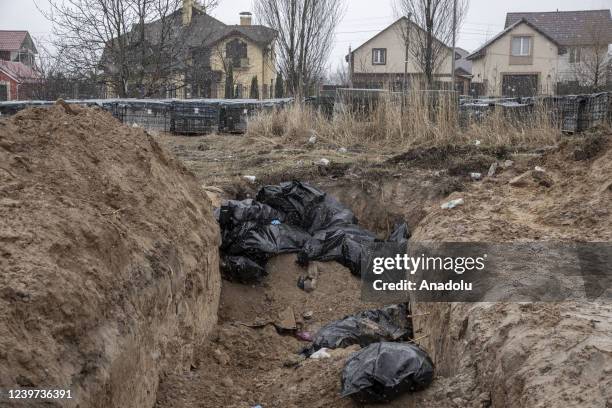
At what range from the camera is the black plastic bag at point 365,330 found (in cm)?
520

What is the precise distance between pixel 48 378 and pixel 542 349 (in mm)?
2152

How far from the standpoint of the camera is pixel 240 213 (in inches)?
277

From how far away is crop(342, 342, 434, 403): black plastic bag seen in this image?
341 cm

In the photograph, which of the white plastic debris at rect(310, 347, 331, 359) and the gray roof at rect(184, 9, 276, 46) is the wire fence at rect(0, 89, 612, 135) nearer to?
the gray roof at rect(184, 9, 276, 46)

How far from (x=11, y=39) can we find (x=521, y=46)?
1466 inches

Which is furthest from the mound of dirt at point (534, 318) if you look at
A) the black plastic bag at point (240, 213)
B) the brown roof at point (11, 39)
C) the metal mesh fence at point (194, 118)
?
the brown roof at point (11, 39)

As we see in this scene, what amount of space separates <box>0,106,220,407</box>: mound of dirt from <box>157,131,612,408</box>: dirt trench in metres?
0.44

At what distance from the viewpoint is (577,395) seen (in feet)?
8.31

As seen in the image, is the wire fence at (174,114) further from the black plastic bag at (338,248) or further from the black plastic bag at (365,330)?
the black plastic bag at (365,330)

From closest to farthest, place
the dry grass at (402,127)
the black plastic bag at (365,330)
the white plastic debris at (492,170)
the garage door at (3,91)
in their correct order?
the black plastic bag at (365,330) < the white plastic debris at (492,170) < the dry grass at (402,127) < the garage door at (3,91)

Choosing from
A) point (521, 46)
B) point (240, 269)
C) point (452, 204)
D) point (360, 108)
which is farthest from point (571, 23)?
point (240, 269)

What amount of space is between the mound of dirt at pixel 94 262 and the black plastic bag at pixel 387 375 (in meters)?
1.12

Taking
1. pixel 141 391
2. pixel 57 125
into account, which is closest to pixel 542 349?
pixel 141 391

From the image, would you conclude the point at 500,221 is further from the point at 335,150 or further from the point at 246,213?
the point at 335,150
